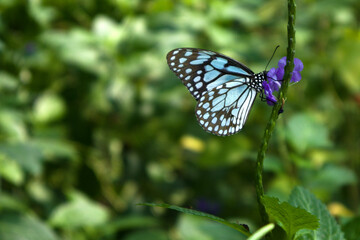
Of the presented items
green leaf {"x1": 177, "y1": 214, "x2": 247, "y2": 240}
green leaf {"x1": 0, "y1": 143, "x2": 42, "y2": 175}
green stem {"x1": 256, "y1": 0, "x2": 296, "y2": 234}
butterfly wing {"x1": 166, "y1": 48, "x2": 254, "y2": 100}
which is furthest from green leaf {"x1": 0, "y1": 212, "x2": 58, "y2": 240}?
green stem {"x1": 256, "y1": 0, "x2": 296, "y2": 234}

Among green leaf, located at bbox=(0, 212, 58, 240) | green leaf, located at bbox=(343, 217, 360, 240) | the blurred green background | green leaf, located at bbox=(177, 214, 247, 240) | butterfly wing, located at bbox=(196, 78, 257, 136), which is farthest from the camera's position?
the blurred green background

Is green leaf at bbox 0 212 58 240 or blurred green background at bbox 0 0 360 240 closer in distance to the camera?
green leaf at bbox 0 212 58 240

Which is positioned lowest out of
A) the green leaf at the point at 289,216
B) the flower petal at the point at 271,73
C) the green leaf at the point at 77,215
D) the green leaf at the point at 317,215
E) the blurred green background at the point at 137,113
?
the green leaf at the point at 289,216

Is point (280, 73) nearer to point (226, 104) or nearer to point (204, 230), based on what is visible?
point (226, 104)

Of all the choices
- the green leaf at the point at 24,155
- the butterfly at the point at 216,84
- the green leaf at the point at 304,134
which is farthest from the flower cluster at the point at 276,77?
the green leaf at the point at 24,155

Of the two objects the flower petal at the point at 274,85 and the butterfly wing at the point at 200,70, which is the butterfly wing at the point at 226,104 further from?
Answer: the flower petal at the point at 274,85

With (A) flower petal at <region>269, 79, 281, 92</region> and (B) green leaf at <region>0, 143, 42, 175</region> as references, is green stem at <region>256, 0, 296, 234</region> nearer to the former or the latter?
(A) flower petal at <region>269, 79, 281, 92</region>

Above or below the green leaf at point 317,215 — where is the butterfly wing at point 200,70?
above
